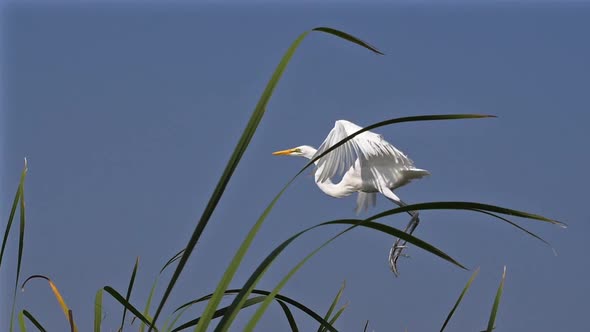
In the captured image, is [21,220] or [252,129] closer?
[252,129]

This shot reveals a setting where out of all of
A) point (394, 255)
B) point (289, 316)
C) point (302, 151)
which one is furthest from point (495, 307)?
point (302, 151)

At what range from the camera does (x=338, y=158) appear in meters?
6.97

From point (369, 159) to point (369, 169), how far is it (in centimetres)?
15

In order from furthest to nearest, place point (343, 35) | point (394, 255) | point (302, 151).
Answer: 1. point (302, 151)
2. point (394, 255)
3. point (343, 35)

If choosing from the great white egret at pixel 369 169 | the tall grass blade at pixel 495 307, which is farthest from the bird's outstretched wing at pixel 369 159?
the tall grass blade at pixel 495 307

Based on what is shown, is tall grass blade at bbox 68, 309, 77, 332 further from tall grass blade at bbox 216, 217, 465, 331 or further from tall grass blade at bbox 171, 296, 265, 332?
tall grass blade at bbox 216, 217, 465, 331

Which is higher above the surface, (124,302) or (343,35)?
(343,35)

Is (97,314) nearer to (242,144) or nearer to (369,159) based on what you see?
(242,144)

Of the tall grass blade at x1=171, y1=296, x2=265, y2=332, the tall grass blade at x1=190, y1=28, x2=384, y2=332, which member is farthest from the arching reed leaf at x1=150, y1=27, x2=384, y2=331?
the tall grass blade at x1=171, y1=296, x2=265, y2=332

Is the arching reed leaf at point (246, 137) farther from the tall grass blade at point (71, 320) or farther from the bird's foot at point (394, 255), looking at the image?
the bird's foot at point (394, 255)

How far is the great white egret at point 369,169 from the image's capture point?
6.77 m

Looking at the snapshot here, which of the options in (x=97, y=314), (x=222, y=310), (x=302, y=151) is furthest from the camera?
(x=302, y=151)

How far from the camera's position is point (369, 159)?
7.49 meters

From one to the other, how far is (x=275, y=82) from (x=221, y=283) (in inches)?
9.0
